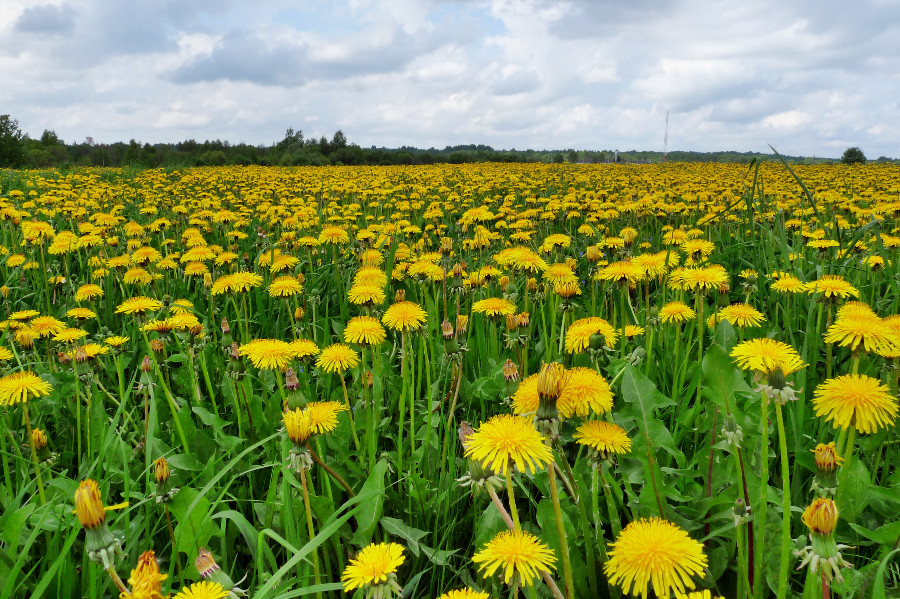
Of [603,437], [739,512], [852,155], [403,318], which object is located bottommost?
[739,512]

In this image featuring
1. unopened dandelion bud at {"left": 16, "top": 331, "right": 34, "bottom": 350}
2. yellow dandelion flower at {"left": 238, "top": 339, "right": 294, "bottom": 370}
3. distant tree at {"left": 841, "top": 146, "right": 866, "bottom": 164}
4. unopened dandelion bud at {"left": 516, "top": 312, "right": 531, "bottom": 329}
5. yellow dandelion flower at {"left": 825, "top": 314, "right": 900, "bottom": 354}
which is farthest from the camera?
distant tree at {"left": 841, "top": 146, "right": 866, "bottom": 164}

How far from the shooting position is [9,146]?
29.6 metres

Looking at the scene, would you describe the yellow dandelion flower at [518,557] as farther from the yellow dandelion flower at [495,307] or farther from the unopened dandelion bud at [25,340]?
the unopened dandelion bud at [25,340]

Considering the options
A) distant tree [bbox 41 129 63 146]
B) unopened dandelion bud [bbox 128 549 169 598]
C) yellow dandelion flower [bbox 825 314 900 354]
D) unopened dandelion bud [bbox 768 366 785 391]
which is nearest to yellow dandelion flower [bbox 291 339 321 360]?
unopened dandelion bud [bbox 128 549 169 598]

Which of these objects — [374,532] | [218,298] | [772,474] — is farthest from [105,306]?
[772,474]

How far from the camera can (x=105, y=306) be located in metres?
3.20

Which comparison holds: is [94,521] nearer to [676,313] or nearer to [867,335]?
[867,335]

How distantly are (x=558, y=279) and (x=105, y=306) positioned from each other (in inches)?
104

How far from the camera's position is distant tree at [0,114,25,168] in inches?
1158

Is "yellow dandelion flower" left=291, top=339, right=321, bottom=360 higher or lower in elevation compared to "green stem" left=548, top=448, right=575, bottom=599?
higher

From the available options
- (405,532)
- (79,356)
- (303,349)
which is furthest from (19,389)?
(405,532)

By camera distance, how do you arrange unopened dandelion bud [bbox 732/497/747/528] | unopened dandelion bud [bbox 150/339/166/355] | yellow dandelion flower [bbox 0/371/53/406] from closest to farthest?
unopened dandelion bud [bbox 732/497/747/528] < yellow dandelion flower [bbox 0/371/53/406] < unopened dandelion bud [bbox 150/339/166/355]

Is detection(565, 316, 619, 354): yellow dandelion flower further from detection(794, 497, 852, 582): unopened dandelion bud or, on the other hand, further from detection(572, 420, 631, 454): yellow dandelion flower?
detection(794, 497, 852, 582): unopened dandelion bud

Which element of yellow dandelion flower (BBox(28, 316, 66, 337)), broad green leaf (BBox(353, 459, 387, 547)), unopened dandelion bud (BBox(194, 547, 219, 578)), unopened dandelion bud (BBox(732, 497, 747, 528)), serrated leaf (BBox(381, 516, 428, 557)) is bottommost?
serrated leaf (BBox(381, 516, 428, 557))
